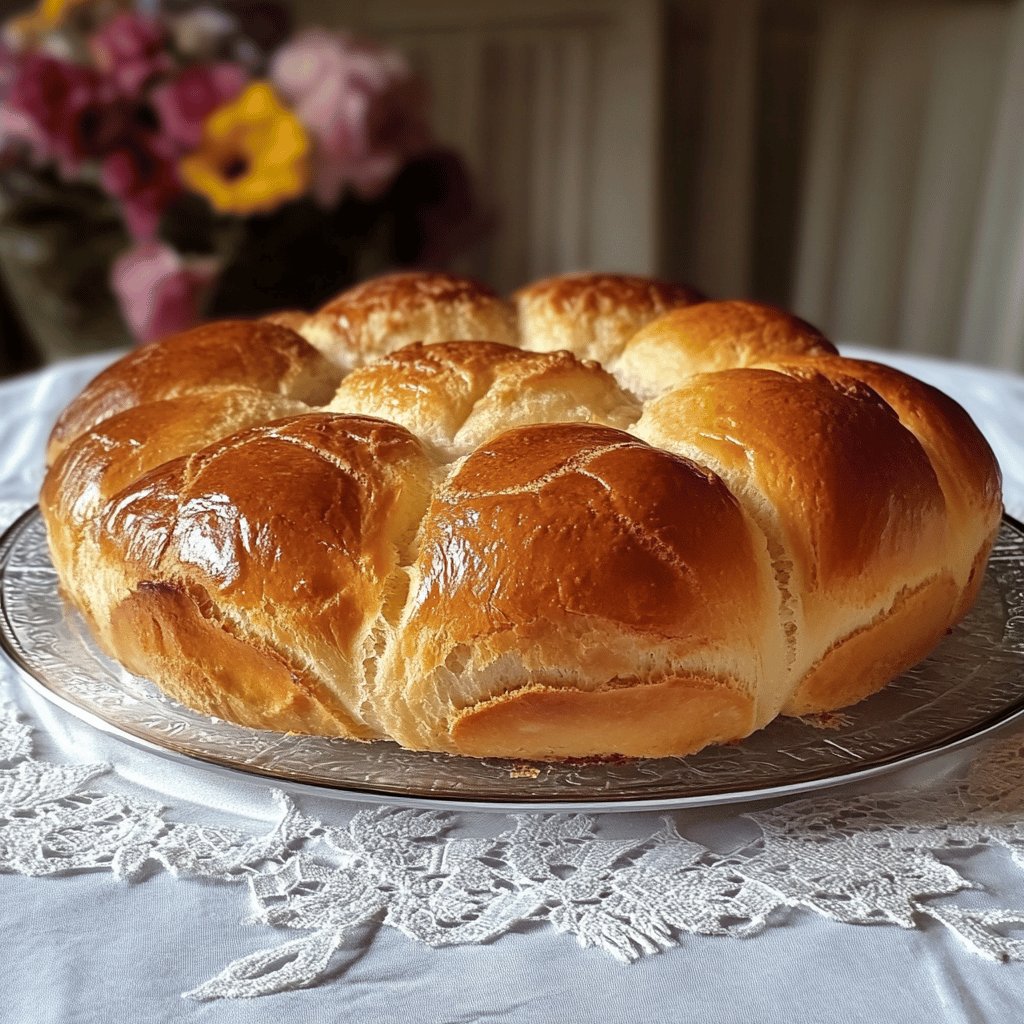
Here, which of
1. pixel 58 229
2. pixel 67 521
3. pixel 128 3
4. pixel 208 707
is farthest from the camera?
pixel 128 3

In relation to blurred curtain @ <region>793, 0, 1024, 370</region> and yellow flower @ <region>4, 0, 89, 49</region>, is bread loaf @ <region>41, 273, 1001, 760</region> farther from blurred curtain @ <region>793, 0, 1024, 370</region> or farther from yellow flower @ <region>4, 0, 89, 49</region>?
blurred curtain @ <region>793, 0, 1024, 370</region>

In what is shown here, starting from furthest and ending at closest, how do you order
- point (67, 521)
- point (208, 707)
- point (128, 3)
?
1. point (128, 3)
2. point (67, 521)
3. point (208, 707)

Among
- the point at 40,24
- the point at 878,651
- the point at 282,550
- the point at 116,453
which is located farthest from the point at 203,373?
the point at 40,24

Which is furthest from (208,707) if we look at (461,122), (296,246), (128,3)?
(461,122)

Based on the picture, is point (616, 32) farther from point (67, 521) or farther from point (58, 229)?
point (67, 521)

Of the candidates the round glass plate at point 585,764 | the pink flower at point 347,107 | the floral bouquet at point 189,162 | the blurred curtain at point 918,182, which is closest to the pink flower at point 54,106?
the floral bouquet at point 189,162

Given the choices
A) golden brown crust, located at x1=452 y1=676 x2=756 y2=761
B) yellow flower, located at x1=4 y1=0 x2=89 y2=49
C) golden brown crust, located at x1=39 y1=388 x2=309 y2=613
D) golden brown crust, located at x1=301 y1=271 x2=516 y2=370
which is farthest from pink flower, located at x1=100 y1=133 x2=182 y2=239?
golden brown crust, located at x1=452 y1=676 x2=756 y2=761
